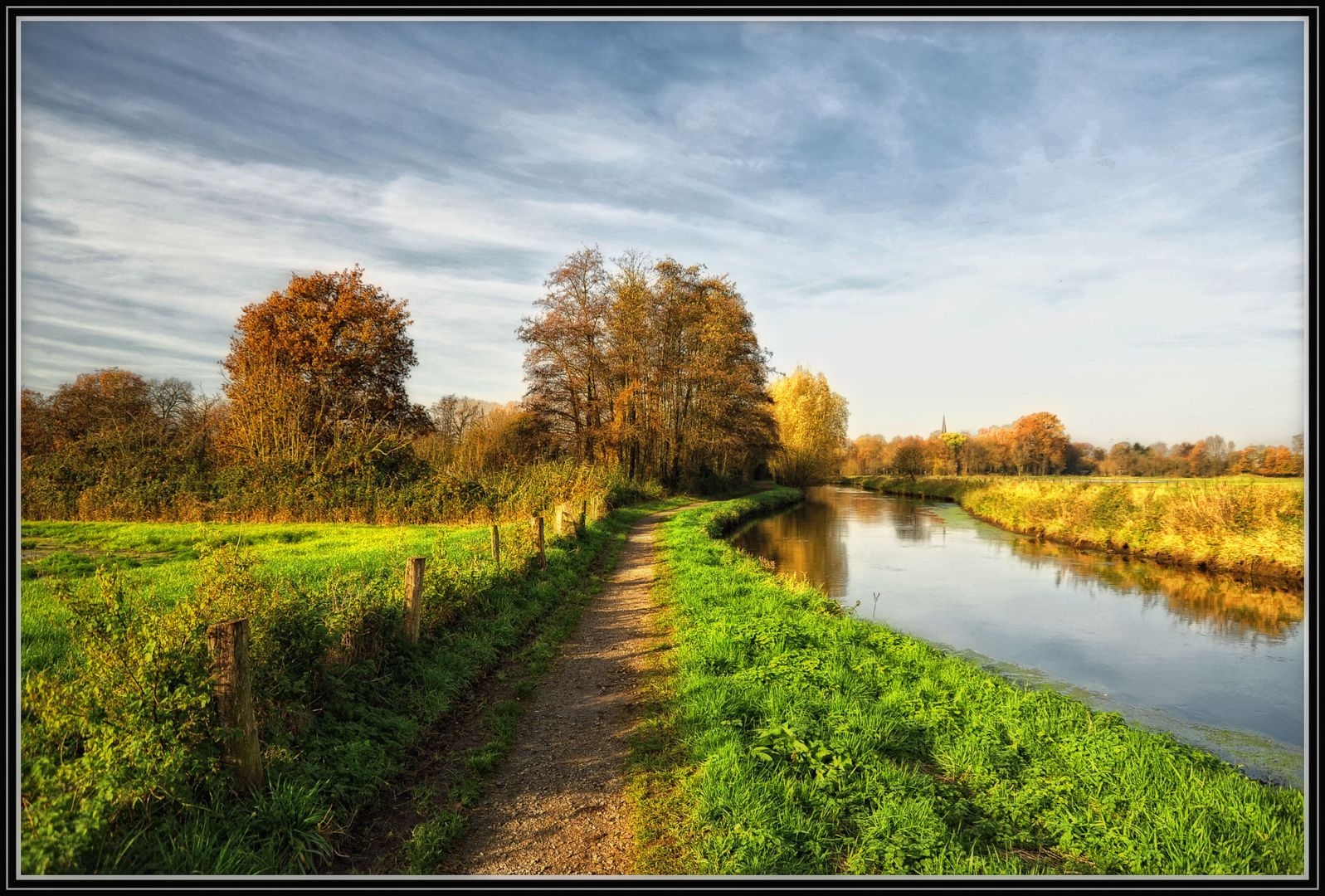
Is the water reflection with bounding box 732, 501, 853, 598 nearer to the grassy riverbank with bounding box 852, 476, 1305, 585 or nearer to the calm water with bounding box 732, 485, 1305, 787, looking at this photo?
the calm water with bounding box 732, 485, 1305, 787

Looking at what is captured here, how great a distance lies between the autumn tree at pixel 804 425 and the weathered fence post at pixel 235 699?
139ft

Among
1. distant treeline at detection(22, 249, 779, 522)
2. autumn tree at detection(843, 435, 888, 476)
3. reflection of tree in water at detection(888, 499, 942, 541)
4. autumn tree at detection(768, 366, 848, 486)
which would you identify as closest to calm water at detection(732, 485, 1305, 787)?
reflection of tree in water at detection(888, 499, 942, 541)

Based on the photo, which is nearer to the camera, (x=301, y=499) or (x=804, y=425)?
(x=301, y=499)

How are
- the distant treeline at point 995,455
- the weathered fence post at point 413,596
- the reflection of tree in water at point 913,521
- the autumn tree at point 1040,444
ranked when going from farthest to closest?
the autumn tree at point 1040,444
the distant treeline at point 995,455
the reflection of tree in water at point 913,521
the weathered fence post at point 413,596

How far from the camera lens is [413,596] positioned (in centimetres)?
588

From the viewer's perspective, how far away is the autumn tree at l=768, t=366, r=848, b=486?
45578 mm

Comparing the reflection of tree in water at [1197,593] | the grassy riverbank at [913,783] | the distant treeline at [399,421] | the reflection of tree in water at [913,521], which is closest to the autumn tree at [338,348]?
the distant treeline at [399,421]

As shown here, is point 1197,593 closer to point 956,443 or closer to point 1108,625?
point 1108,625

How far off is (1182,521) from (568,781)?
2015 centimetres

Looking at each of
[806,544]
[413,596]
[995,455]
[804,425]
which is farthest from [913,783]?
[995,455]

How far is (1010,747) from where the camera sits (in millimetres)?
4781

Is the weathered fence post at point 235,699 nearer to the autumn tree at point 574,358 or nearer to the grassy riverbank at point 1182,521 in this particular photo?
the grassy riverbank at point 1182,521

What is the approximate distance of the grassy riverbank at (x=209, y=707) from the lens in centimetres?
272
